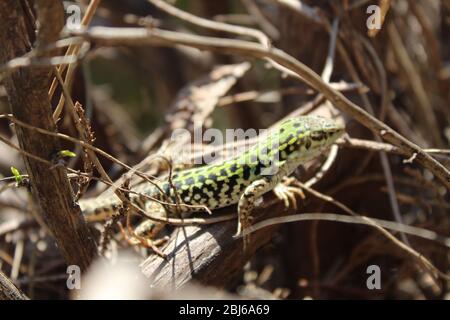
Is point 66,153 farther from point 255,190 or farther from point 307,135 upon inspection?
point 307,135

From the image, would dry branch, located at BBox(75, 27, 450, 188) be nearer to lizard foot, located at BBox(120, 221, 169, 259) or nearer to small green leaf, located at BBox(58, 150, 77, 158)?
small green leaf, located at BBox(58, 150, 77, 158)

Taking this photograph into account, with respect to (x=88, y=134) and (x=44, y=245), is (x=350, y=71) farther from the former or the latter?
(x=44, y=245)

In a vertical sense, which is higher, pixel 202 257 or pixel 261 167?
pixel 261 167

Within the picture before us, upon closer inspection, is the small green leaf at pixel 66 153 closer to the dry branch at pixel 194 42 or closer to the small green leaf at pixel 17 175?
the small green leaf at pixel 17 175

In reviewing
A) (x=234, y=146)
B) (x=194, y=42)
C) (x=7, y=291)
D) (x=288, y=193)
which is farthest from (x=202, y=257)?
(x=194, y=42)

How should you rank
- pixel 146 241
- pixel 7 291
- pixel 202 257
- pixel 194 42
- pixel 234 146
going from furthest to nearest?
pixel 234 146 → pixel 146 241 → pixel 202 257 → pixel 7 291 → pixel 194 42

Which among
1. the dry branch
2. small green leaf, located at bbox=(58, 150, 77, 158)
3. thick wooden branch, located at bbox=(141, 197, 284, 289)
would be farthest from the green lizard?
small green leaf, located at bbox=(58, 150, 77, 158)

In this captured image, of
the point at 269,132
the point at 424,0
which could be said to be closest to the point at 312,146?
the point at 269,132

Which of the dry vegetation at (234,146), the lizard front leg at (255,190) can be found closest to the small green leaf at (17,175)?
the dry vegetation at (234,146)
